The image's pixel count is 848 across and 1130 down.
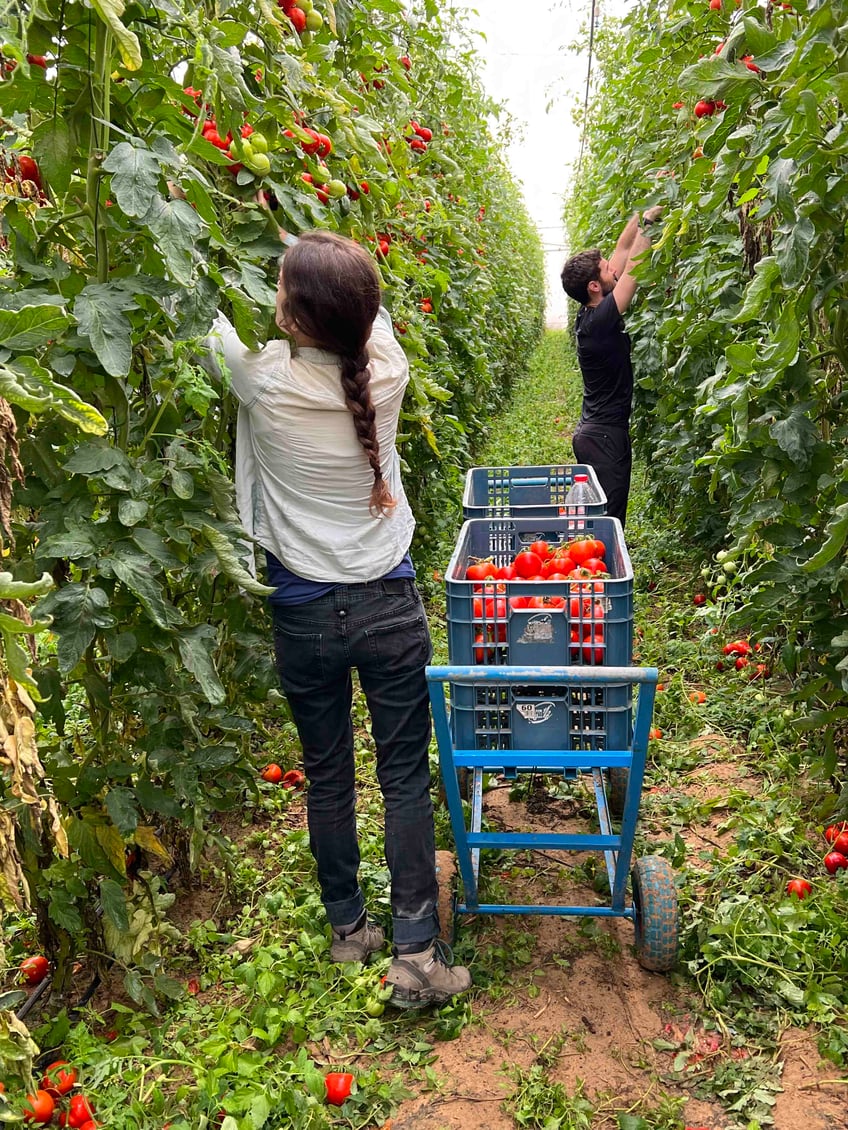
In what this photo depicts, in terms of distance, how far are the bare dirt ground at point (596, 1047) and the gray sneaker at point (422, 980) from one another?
0.28ft

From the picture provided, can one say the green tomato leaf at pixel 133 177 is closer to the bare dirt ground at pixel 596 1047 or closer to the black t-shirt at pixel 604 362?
the bare dirt ground at pixel 596 1047

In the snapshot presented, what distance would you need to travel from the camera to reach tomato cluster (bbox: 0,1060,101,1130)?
172 centimetres

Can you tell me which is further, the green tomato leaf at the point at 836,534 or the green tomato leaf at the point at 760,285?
the green tomato leaf at the point at 760,285

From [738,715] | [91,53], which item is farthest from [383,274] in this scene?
[738,715]

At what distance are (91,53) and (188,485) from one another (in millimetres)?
747

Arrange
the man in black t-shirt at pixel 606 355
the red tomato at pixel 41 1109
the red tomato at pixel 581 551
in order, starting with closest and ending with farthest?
the red tomato at pixel 41 1109 < the red tomato at pixel 581 551 < the man in black t-shirt at pixel 606 355

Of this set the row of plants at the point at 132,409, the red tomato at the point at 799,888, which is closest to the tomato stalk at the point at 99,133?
the row of plants at the point at 132,409

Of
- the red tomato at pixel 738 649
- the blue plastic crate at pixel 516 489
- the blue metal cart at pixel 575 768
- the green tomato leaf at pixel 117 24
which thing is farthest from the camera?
the red tomato at pixel 738 649

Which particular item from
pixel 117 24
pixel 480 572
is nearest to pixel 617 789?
pixel 480 572

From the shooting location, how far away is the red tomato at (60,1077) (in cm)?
181

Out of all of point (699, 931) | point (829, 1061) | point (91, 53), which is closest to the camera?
point (91, 53)

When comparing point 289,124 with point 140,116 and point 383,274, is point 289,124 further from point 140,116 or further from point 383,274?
point 383,274

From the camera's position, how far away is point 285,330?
1858 millimetres

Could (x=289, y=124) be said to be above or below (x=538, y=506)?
above
